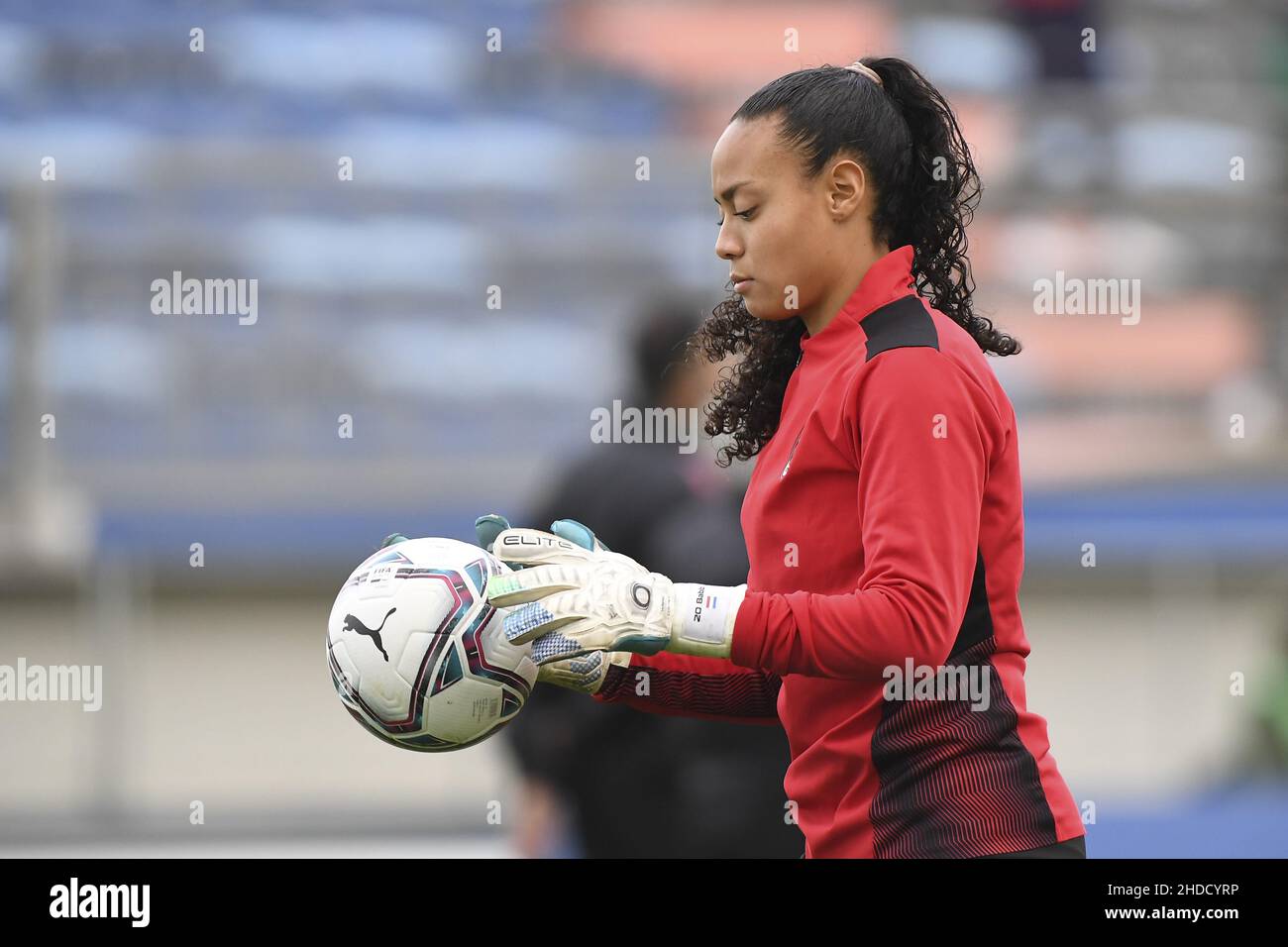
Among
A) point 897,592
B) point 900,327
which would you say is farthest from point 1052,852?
point 900,327

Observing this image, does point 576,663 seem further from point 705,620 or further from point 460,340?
point 460,340

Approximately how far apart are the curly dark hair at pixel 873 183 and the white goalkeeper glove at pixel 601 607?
47 centimetres

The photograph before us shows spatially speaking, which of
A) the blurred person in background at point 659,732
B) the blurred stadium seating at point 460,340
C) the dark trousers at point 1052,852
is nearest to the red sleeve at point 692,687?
the dark trousers at point 1052,852

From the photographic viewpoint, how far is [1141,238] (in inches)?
393

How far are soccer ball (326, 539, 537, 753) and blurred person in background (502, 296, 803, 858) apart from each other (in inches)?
58.4

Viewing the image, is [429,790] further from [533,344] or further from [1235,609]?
[1235,609]

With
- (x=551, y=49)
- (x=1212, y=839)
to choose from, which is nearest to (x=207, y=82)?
(x=551, y=49)

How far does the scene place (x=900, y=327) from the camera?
2.02 meters

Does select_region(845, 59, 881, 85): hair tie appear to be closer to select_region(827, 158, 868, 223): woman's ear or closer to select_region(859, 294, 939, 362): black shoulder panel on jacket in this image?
select_region(827, 158, 868, 223): woman's ear

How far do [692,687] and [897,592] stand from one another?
0.51m

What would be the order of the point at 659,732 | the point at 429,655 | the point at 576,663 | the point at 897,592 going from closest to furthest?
the point at 897,592, the point at 576,663, the point at 429,655, the point at 659,732

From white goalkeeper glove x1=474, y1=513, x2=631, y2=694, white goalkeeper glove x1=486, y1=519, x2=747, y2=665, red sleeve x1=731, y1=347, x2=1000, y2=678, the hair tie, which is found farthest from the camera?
the hair tie

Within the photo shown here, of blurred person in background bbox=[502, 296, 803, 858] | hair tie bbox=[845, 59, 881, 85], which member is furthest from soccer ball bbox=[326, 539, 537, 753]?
blurred person in background bbox=[502, 296, 803, 858]

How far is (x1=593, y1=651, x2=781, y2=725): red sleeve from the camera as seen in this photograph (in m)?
2.25
